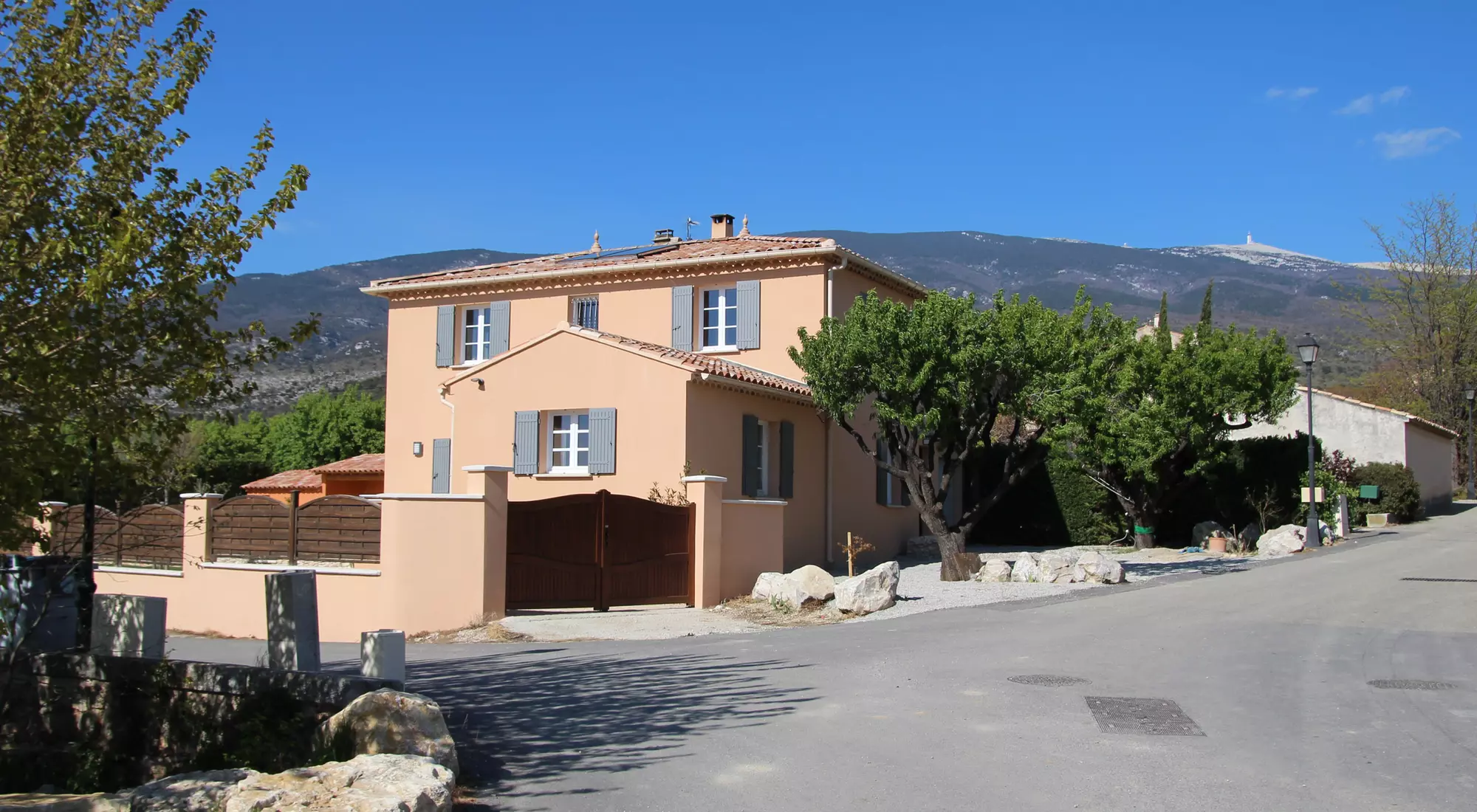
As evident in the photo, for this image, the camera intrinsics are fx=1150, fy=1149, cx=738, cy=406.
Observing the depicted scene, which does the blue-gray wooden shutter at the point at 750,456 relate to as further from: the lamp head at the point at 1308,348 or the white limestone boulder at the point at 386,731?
the white limestone boulder at the point at 386,731

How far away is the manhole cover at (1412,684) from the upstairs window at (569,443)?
517 inches

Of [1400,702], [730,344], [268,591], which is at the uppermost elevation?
[730,344]

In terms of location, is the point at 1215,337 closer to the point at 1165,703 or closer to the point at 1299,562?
the point at 1299,562

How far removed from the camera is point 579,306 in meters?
25.5

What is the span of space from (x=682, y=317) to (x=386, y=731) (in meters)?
17.9

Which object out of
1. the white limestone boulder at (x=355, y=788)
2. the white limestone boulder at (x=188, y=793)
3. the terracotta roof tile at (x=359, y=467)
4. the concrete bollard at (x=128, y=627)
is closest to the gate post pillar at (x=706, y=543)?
the concrete bollard at (x=128, y=627)

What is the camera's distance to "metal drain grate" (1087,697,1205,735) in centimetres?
779

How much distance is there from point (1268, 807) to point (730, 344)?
18.4 meters

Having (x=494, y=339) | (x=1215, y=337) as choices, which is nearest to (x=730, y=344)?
(x=494, y=339)

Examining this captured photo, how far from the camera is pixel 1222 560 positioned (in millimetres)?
22266

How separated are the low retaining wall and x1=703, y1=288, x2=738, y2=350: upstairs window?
16863mm

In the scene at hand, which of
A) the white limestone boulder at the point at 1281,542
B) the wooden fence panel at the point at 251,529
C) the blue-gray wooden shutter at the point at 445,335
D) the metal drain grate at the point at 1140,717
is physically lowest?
the metal drain grate at the point at 1140,717

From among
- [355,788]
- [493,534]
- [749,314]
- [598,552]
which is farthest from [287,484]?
[355,788]

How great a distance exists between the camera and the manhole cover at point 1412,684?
9406mm
